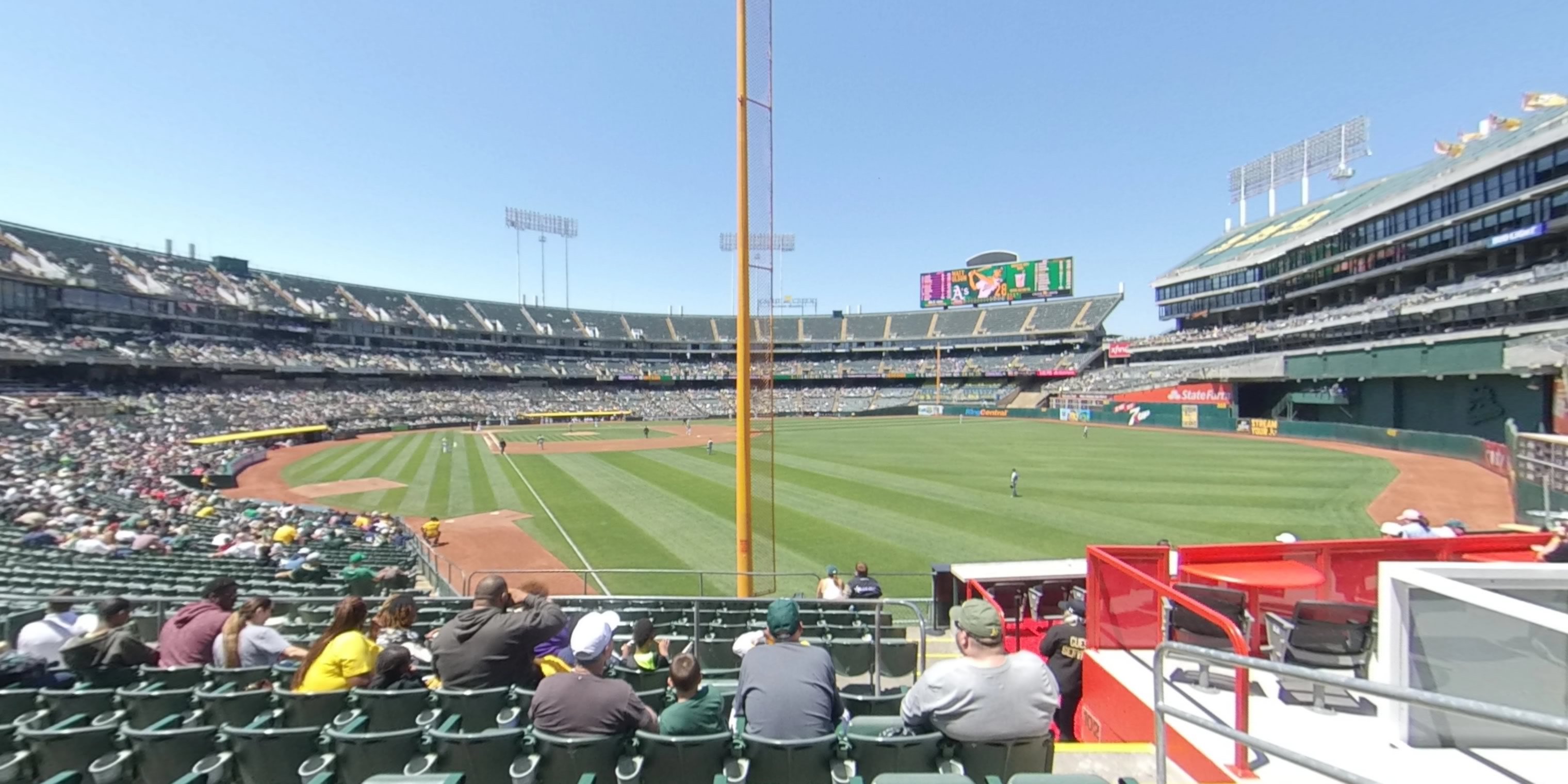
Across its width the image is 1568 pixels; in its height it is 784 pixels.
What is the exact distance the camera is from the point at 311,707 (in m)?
4.55

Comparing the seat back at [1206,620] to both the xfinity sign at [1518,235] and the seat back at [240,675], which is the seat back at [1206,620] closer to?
the seat back at [240,675]

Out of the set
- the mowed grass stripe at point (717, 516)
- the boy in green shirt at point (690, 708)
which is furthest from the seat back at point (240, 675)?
the mowed grass stripe at point (717, 516)

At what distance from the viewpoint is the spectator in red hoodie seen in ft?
19.4

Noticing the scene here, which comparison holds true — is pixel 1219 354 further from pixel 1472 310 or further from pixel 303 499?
pixel 303 499

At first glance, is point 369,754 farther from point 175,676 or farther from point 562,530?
point 562,530

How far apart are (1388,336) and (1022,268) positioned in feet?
165

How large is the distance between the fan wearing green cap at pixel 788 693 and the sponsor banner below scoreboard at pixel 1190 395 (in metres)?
59.6

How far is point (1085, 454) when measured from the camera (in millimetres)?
35906

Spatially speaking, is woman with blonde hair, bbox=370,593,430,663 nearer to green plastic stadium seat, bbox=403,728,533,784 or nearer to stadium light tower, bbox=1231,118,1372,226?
green plastic stadium seat, bbox=403,728,533,784

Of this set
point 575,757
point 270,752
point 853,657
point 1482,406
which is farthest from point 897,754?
point 1482,406

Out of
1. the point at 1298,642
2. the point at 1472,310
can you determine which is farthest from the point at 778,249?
the point at 1298,642

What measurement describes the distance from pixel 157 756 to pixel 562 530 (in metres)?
16.6

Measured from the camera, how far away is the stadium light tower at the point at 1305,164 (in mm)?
70688

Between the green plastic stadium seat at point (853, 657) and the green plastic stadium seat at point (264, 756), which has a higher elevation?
the green plastic stadium seat at point (264, 756)
